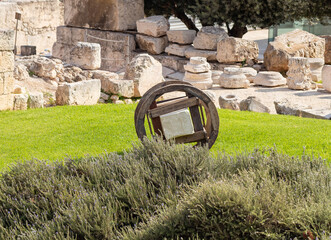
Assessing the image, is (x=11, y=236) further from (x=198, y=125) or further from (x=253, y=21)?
(x=253, y=21)

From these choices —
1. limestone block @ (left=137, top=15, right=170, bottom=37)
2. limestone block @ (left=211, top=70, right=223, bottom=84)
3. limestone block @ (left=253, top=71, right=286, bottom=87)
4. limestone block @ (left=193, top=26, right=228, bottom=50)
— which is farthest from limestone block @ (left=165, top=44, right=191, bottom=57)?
limestone block @ (left=253, top=71, right=286, bottom=87)

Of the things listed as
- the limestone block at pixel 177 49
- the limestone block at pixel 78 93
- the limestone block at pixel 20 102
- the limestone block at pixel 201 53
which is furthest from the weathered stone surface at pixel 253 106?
the limestone block at pixel 177 49

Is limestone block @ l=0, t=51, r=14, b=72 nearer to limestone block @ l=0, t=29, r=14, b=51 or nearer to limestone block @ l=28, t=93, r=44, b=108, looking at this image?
limestone block @ l=0, t=29, r=14, b=51

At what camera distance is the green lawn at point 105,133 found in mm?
6625

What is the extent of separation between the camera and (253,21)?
1477cm

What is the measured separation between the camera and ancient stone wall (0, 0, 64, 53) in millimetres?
18031

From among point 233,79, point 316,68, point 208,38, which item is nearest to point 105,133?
point 233,79

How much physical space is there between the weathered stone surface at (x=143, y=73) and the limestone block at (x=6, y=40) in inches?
128

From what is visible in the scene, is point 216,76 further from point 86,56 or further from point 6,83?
point 6,83

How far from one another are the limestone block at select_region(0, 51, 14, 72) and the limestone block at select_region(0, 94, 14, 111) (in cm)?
50

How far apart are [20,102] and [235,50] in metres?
6.85

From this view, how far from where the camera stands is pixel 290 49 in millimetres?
14680

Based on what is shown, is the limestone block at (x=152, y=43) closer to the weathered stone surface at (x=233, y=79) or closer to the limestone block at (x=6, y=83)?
the weathered stone surface at (x=233, y=79)

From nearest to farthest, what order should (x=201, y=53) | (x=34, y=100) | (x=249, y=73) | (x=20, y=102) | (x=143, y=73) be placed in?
(x=20, y=102) < (x=34, y=100) < (x=143, y=73) < (x=249, y=73) < (x=201, y=53)
